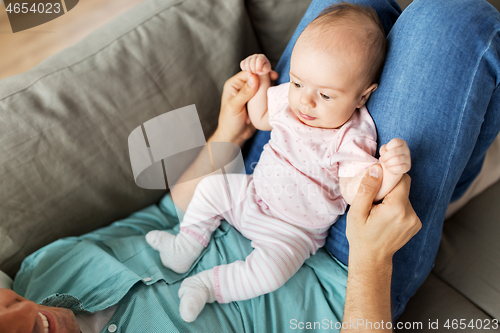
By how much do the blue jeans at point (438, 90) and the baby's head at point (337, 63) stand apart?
0.06 meters

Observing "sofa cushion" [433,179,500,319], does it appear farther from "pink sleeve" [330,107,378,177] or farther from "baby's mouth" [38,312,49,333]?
"baby's mouth" [38,312,49,333]

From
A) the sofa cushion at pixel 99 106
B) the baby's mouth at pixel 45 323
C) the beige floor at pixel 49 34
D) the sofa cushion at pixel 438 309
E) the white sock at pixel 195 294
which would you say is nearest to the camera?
the baby's mouth at pixel 45 323

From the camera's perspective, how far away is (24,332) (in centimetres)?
60

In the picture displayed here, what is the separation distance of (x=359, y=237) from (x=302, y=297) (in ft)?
0.77

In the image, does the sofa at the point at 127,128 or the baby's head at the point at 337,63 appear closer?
the baby's head at the point at 337,63

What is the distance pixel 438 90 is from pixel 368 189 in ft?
0.91

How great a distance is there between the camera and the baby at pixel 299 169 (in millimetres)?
747

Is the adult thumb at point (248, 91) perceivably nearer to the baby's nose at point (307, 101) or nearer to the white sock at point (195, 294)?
the baby's nose at point (307, 101)

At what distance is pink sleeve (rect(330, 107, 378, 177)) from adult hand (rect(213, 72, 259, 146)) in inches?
12.3

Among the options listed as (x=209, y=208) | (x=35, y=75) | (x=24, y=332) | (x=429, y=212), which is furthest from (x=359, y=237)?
(x=35, y=75)

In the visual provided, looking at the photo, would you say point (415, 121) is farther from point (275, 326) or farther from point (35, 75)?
point (35, 75)

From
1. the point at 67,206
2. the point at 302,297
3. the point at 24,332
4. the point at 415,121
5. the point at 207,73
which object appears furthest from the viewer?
the point at 207,73

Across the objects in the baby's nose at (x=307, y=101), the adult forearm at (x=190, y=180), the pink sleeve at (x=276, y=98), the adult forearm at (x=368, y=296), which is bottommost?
the adult forearm at (x=368, y=296)

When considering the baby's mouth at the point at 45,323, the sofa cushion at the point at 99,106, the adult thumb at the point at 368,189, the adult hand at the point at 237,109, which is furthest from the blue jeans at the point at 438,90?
the baby's mouth at the point at 45,323
